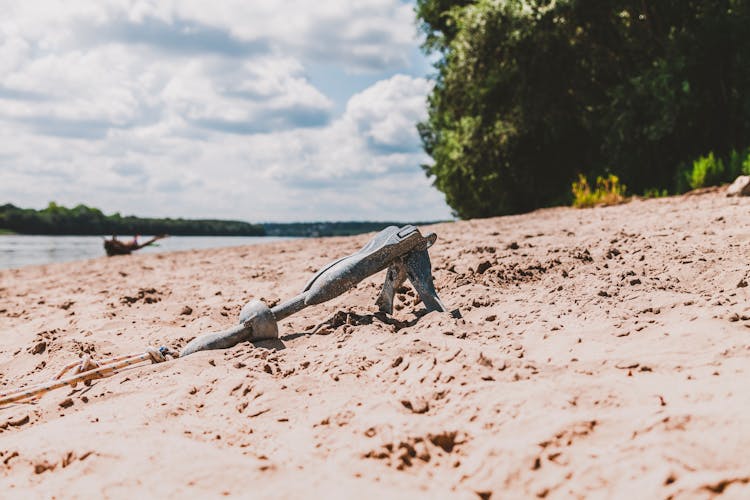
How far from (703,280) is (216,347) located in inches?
116

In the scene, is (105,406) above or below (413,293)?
below

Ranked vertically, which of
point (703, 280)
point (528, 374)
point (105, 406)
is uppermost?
point (703, 280)

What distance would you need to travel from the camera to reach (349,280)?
3168 millimetres

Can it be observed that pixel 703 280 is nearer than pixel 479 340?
No

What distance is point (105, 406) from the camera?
8.63 feet

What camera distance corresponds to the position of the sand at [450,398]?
67.6 inches

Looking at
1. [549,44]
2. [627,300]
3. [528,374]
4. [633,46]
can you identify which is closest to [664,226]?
[627,300]

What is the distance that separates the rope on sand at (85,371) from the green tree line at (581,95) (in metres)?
8.78

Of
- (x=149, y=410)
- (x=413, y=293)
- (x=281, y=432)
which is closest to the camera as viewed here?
(x=281, y=432)

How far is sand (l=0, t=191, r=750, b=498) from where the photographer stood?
67.6 inches

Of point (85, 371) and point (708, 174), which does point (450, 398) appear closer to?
point (85, 371)

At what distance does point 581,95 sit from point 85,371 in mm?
12934

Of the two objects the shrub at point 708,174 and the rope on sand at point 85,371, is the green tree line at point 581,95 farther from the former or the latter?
the rope on sand at point 85,371

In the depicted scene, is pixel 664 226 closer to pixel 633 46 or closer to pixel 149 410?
pixel 149 410
